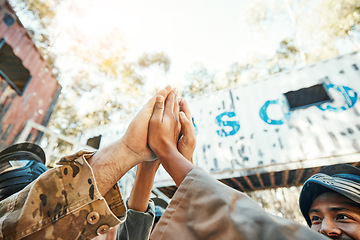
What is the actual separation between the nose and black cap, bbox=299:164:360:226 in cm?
23

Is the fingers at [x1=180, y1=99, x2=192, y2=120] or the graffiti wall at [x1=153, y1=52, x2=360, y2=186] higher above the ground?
the graffiti wall at [x1=153, y1=52, x2=360, y2=186]

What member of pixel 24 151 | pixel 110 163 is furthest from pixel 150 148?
pixel 24 151

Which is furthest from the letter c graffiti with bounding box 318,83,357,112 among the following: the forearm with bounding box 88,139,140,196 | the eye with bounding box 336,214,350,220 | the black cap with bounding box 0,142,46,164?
the black cap with bounding box 0,142,46,164

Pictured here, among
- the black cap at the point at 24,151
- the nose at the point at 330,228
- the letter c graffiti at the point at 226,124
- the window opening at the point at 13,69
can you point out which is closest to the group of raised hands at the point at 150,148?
the nose at the point at 330,228

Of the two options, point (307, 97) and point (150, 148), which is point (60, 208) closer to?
point (150, 148)

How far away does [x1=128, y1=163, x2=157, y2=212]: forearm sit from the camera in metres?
1.49

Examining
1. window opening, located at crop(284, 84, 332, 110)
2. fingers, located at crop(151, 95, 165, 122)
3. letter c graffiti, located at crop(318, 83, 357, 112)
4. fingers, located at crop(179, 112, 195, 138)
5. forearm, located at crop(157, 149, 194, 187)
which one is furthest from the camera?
window opening, located at crop(284, 84, 332, 110)

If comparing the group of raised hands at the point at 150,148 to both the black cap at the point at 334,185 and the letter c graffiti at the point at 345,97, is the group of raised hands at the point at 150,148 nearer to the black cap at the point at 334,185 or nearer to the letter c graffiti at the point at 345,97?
the black cap at the point at 334,185

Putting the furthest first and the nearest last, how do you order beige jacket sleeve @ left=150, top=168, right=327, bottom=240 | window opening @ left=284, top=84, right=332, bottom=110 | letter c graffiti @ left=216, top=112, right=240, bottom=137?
letter c graffiti @ left=216, top=112, right=240, bottom=137, window opening @ left=284, top=84, right=332, bottom=110, beige jacket sleeve @ left=150, top=168, right=327, bottom=240

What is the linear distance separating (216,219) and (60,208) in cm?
75

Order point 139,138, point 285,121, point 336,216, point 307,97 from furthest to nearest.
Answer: point 307,97 < point 285,121 < point 336,216 < point 139,138

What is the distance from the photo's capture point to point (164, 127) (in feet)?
4.60

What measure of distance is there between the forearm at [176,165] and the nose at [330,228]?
119cm

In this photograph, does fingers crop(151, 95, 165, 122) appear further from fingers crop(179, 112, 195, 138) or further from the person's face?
the person's face
